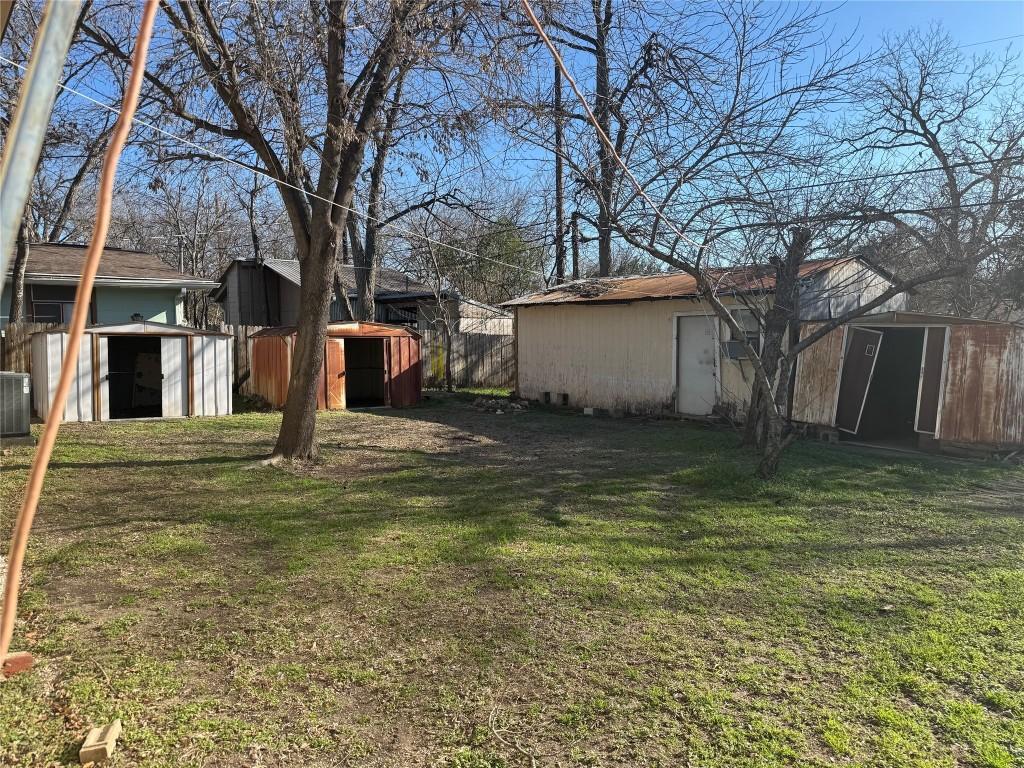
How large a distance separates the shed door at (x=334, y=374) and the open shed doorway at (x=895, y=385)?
410 inches

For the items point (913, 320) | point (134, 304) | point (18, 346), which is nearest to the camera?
point (913, 320)

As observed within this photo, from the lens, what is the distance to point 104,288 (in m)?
16.8

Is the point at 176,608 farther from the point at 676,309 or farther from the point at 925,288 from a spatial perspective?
the point at 925,288

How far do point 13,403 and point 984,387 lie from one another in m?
13.1

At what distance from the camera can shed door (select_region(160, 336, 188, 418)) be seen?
1350cm

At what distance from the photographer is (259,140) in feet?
27.5

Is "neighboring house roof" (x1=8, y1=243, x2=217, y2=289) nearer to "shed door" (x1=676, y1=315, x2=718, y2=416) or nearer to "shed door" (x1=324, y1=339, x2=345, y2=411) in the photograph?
"shed door" (x1=324, y1=339, x2=345, y2=411)

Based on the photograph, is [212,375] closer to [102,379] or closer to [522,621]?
[102,379]

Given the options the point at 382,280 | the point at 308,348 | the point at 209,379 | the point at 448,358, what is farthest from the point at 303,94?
the point at 382,280

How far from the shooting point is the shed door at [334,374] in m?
15.2

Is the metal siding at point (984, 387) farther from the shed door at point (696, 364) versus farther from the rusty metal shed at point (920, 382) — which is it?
the shed door at point (696, 364)

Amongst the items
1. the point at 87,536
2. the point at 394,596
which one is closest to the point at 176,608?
the point at 394,596

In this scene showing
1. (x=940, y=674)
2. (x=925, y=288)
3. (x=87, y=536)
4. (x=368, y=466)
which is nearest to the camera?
(x=940, y=674)

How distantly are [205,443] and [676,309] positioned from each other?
861 cm
